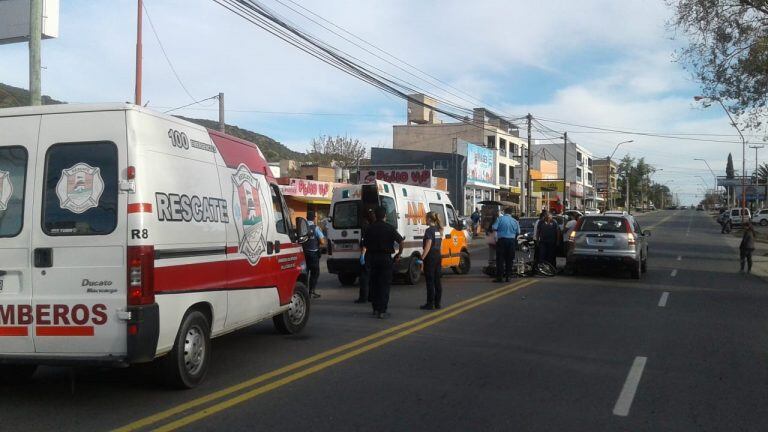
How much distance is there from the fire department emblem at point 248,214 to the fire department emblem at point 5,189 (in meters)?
2.13

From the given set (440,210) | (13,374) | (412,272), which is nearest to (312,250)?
(412,272)

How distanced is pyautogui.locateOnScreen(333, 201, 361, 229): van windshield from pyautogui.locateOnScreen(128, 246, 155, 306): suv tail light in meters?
9.45

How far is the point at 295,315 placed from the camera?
9.12m

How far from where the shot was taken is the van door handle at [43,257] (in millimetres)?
5418

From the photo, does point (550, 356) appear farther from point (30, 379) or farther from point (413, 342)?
point (30, 379)

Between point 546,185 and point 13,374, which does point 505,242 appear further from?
point 546,185

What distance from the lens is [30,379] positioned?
6625 mm

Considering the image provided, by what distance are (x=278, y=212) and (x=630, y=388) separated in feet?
15.4

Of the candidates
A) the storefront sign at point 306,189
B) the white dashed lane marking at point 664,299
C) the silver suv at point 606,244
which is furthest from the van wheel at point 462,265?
the storefront sign at point 306,189

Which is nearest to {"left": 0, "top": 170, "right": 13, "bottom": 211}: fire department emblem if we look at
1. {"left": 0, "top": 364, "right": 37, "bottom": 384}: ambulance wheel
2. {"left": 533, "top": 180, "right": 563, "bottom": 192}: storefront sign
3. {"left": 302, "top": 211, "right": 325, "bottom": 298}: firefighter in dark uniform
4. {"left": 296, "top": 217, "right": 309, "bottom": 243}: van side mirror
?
{"left": 0, "top": 364, "right": 37, "bottom": 384}: ambulance wheel

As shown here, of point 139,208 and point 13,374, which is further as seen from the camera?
point 13,374

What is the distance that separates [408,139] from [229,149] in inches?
2332

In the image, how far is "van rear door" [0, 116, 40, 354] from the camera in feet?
17.9

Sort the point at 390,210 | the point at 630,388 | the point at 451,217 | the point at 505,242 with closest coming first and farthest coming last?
the point at 630,388 → the point at 390,210 → the point at 505,242 → the point at 451,217
